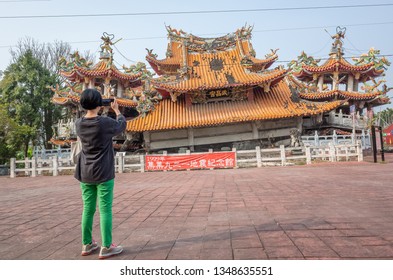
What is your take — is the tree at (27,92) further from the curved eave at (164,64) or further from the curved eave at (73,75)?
the curved eave at (164,64)

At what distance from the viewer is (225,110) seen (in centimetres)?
1708

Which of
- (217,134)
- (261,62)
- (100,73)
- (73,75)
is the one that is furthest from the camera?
(73,75)

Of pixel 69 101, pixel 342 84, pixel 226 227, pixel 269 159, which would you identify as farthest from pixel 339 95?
pixel 69 101

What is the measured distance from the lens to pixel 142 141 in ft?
60.4

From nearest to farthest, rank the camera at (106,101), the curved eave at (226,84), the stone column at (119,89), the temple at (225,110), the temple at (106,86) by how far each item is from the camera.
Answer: the camera at (106,101) → the temple at (225,110) → the curved eave at (226,84) → the temple at (106,86) → the stone column at (119,89)

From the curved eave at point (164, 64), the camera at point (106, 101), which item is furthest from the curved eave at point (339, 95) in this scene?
the camera at point (106, 101)

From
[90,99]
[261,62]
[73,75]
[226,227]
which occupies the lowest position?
[226,227]

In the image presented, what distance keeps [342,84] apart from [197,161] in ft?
52.5

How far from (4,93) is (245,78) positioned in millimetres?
18889

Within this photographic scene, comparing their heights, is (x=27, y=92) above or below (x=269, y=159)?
above

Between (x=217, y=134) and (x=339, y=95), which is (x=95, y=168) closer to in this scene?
(x=217, y=134)

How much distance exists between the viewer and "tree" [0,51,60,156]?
19938mm

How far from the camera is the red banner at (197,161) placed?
44.0ft

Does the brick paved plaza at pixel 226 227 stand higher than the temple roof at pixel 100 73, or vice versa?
the temple roof at pixel 100 73
